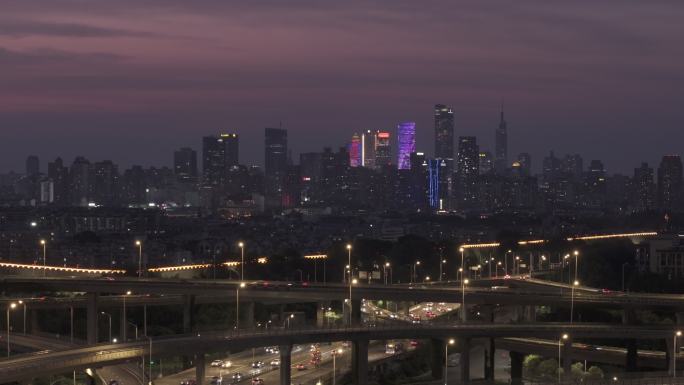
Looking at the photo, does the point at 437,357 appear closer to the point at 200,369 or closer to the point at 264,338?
the point at 264,338

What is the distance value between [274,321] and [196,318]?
4945 millimetres

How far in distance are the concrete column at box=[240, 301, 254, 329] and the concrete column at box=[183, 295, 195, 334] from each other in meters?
2.91

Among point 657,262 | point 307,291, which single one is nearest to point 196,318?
point 307,291

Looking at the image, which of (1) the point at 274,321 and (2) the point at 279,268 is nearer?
(1) the point at 274,321

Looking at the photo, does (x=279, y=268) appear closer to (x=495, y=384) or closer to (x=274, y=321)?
(x=274, y=321)

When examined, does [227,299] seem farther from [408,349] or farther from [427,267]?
[427,267]

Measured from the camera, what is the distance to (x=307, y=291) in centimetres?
7250

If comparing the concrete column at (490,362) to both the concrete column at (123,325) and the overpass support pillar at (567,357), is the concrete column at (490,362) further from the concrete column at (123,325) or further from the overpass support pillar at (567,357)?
the concrete column at (123,325)

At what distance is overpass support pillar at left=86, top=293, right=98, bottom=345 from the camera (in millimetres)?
69312

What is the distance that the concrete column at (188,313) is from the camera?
74.4 meters

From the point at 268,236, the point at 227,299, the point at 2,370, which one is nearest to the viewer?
the point at 2,370

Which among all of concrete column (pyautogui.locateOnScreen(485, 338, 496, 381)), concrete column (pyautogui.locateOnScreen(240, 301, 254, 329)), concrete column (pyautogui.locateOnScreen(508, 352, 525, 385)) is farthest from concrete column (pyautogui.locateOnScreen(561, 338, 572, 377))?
concrete column (pyautogui.locateOnScreen(240, 301, 254, 329))

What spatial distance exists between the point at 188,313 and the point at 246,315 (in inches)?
187

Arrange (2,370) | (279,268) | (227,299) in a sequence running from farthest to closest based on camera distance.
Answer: (279,268) → (227,299) → (2,370)
